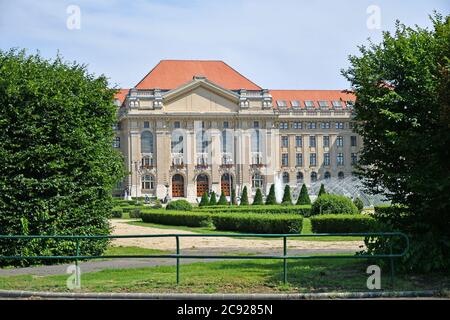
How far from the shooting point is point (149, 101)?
3246 inches

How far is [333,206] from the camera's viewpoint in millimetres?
26812

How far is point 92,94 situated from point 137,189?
6704cm

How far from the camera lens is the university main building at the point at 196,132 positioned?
270 ft

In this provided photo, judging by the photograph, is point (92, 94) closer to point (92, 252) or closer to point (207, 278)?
point (92, 252)

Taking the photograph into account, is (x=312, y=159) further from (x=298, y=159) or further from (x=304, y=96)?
(x=304, y=96)

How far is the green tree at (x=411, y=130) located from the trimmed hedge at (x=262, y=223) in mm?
9437

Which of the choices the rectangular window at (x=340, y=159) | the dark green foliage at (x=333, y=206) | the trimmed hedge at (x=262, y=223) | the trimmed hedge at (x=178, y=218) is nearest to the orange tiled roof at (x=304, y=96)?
the rectangular window at (x=340, y=159)

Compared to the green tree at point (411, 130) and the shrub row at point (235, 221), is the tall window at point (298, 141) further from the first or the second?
the green tree at point (411, 130)

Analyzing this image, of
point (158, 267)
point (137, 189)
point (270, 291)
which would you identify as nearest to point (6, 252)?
point (158, 267)

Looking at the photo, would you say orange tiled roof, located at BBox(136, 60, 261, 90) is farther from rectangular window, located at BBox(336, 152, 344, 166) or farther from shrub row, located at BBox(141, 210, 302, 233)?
shrub row, located at BBox(141, 210, 302, 233)

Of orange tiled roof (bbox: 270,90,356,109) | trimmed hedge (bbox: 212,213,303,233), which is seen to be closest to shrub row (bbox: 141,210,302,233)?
trimmed hedge (bbox: 212,213,303,233)

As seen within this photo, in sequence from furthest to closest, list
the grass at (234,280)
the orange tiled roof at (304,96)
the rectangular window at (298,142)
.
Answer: the orange tiled roof at (304,96) < the rectangular window at (298,142) < the grass at (234,280)

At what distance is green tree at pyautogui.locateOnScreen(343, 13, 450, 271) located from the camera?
33.9 feet

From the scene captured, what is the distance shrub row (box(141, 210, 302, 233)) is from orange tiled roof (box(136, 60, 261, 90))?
54.3 m
